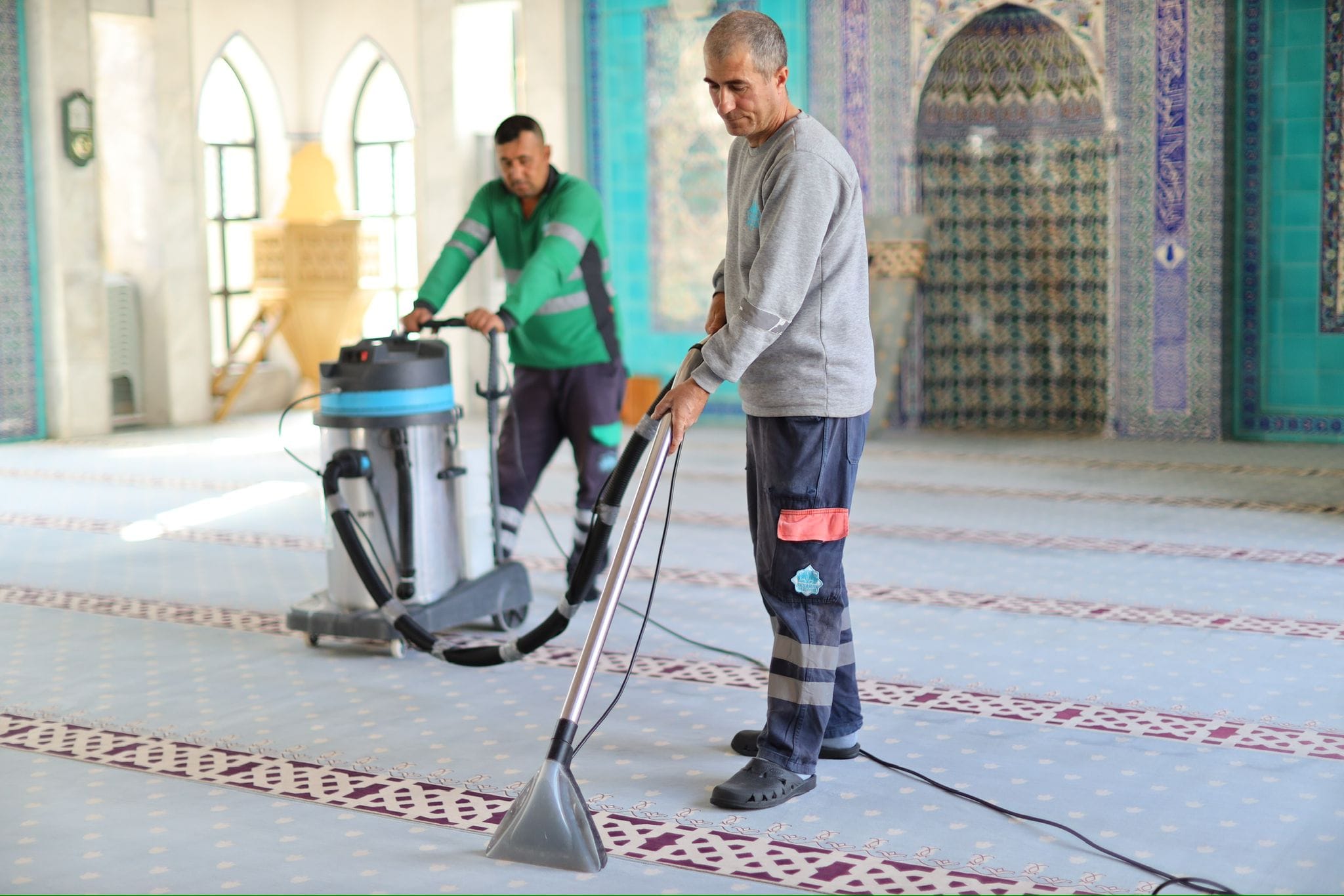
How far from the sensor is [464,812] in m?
2.67

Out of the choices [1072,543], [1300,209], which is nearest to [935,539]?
[1072,543]

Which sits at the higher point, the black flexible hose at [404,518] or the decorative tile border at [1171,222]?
the decorative tile border at [1171,222]

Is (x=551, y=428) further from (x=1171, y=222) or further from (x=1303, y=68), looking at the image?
(x=1303, y=68)

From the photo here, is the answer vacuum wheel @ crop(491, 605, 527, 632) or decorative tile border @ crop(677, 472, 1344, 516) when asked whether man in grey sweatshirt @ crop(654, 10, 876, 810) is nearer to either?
vacuum wheel @ crop(491, 605, 527, 632)

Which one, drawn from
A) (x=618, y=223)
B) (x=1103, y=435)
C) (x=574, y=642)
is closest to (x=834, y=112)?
(x=618, y=223)

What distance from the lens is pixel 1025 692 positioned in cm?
338

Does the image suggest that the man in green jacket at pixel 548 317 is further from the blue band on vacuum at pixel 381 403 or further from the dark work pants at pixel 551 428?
the blue band on vacuum at pixel 381 403

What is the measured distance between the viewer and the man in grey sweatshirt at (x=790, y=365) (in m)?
2.60

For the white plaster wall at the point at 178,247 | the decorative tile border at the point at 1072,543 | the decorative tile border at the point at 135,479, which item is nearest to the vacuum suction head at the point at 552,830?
the decorative tile border at the point at 1072,543

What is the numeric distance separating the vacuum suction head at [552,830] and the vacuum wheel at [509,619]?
1608 millimetres

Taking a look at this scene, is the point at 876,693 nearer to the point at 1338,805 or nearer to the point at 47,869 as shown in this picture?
the point at 1338,805

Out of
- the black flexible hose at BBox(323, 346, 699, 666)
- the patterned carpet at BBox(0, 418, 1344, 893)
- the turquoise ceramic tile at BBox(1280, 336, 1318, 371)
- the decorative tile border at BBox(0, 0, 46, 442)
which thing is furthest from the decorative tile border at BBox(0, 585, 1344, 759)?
the decorative tile border at BBox(0, 0, 46, 442)

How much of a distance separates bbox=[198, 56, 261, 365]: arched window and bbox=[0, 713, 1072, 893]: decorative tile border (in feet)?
24.9

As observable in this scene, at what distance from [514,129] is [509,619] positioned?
130cm
